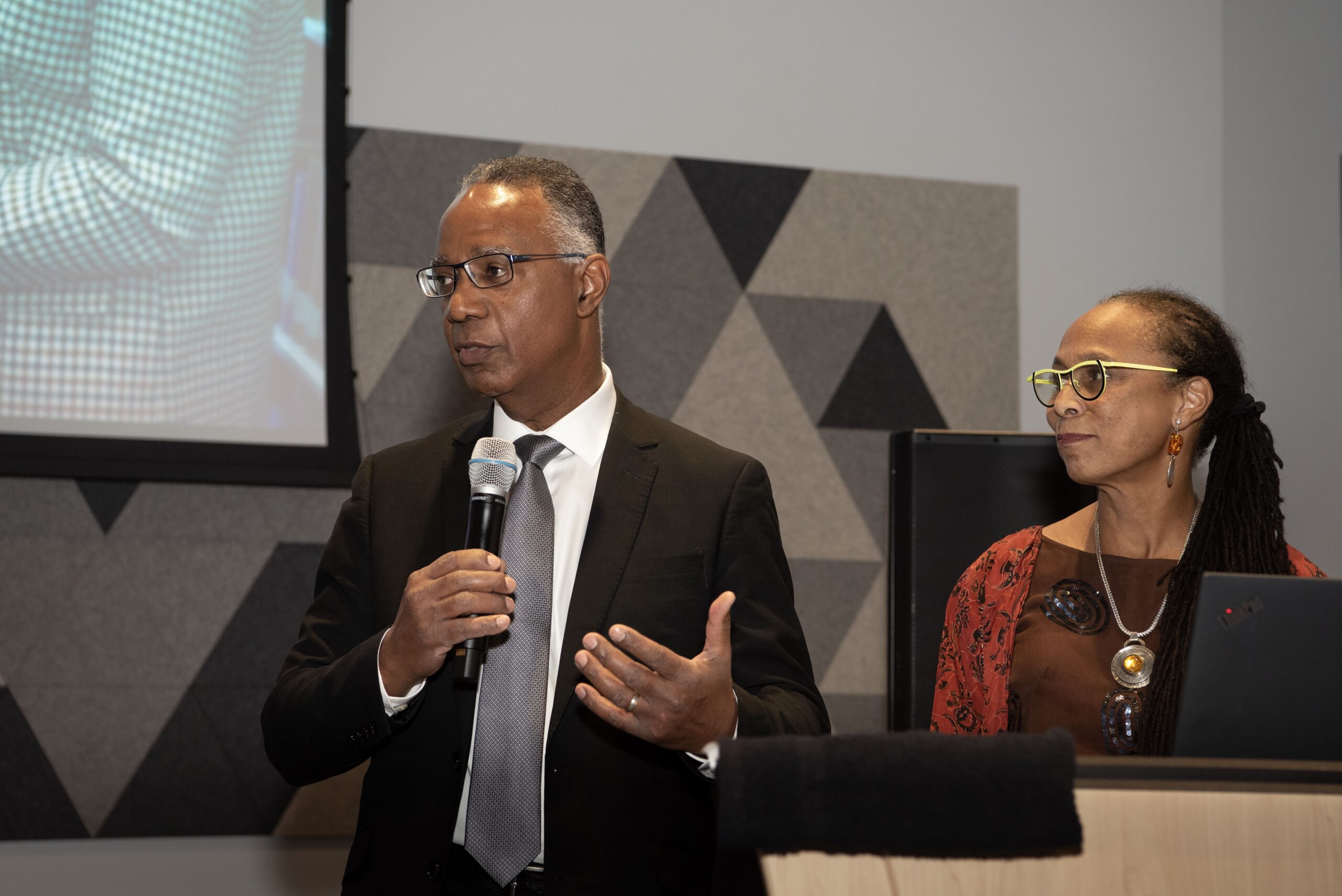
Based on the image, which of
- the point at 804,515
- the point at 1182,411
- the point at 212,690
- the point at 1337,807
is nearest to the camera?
the point at 1337,807

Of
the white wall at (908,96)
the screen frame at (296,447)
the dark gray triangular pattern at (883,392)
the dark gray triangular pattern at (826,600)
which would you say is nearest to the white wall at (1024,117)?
the white wall at (908,96)

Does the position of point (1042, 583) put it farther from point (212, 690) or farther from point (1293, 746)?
point (212, 690)

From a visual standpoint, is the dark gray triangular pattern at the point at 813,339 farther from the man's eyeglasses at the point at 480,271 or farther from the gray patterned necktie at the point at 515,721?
the gray patterned necktie at the point at 515,721

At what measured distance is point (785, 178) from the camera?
3.37 meters

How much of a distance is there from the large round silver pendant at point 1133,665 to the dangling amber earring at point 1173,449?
0.30m

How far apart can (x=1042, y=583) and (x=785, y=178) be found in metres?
1.77

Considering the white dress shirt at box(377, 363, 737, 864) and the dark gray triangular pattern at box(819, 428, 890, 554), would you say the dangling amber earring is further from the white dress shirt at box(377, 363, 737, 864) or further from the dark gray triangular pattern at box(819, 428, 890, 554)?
the dark gray triangular pattern at box(819, 428, 890, 554)

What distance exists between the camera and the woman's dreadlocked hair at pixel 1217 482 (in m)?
1.78

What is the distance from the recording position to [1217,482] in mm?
1913

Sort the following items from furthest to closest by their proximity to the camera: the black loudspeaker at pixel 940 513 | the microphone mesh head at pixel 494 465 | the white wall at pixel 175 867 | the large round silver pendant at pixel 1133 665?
the white wall at pixel 175 867
the black loudspeaker at pixel 940 513
the large round silver pendant at pixel 1133 665
the microphone mesh head at pixel 494 465

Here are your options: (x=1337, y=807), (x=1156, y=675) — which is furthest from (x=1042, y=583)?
(x=1337, y=807)

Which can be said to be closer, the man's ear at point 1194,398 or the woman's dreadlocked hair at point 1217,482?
the woman's dreadlocked hair at point 1217,482

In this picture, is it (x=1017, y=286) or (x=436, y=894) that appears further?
(x=1017, y=286)

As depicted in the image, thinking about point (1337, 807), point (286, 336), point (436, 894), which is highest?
point (286, 336)
